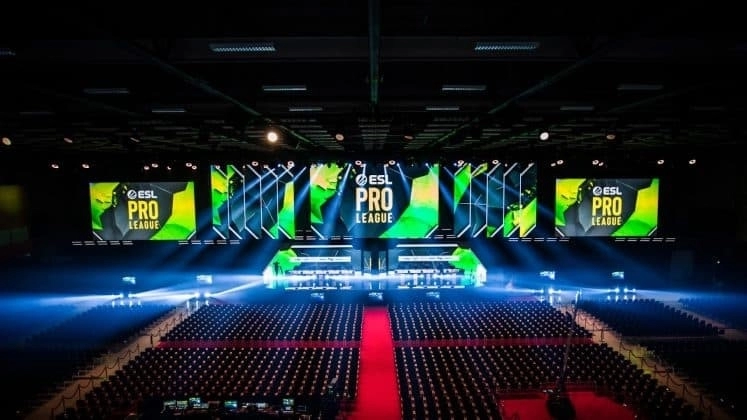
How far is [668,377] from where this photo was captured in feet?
38.7

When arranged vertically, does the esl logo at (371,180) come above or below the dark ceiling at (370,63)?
below

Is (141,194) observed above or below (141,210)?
above

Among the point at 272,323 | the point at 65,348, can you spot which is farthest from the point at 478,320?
the point at 65,348

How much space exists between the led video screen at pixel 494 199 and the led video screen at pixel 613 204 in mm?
1465

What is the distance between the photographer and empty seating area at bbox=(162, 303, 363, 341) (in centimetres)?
1580

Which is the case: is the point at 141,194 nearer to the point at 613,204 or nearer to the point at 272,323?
the point at 272,323

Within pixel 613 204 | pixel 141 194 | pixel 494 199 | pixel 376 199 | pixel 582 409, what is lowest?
pixel 582 409

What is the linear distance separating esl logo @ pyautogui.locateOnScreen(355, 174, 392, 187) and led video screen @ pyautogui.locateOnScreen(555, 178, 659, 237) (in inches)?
289

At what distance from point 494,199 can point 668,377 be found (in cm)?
862

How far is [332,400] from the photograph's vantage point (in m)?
10.3

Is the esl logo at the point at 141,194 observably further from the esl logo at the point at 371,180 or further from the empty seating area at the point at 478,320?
the empty seating area at the point at 478,320

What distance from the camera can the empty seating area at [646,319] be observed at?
1584 centimetres

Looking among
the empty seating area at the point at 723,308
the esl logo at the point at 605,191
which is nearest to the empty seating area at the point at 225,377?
the esl logo at the point at 605,191

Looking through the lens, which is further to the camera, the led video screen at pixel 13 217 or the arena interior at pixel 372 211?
the led video screen at pixel 13 217
